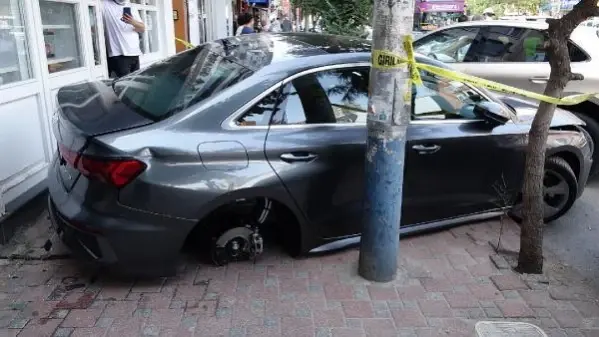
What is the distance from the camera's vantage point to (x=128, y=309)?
314cm

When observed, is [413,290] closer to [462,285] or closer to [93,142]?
[462,285]

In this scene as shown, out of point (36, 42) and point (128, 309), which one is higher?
point (36, 42)

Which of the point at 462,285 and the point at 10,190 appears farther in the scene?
the point at 10,190

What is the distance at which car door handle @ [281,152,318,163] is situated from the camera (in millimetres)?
3373

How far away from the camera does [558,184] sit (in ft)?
15.4

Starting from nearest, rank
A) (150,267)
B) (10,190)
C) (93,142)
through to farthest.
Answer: (93,142)
(150,267)
(10,190)

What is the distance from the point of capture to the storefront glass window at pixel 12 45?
4.23 meters

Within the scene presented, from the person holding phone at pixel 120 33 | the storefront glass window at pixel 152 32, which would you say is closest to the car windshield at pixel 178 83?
the person holding phone at pixel 120 33

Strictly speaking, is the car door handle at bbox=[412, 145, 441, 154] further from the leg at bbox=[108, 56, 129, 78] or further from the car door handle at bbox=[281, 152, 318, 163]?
the leg at bbox=[108, 56, 129, 78]

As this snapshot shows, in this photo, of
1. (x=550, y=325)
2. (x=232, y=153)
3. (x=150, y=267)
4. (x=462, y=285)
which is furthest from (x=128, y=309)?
(x=550, y=325)

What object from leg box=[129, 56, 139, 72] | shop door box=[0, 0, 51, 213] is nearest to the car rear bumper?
shop door box=[0, 0, 51, 213]

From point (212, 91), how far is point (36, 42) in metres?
2.12

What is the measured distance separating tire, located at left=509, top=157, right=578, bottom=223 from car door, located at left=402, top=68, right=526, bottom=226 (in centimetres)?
46

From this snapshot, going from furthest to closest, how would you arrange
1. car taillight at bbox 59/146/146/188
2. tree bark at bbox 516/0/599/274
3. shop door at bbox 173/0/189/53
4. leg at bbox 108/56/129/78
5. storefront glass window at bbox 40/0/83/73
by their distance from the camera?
shop door at bbox 173/0/189/53, leg at bbox 108/56/129/78, storefront glass window at bbox 40/0/83/73, tree bark at bbox 516/0/599/274, car taillight at bbox 59/146/146/188
